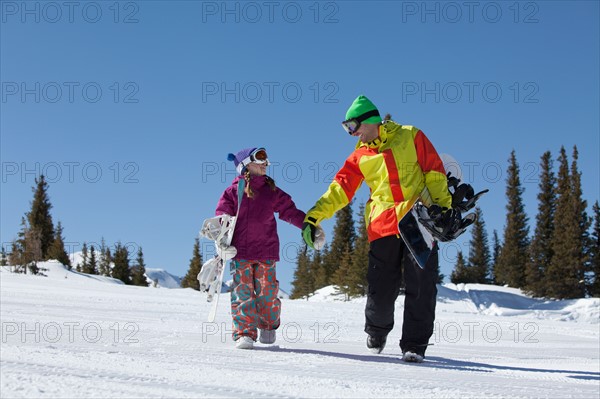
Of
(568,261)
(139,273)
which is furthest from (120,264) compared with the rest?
(568,261)

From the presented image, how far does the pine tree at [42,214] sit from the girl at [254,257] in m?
46.1

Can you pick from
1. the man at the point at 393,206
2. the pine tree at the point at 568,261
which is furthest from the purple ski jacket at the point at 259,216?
the pine tree at the point at 568,261

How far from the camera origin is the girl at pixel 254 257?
186 inches

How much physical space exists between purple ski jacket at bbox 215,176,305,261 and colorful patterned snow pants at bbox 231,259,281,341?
96 millimetres

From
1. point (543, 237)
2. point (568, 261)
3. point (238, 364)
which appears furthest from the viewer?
point (543, 237)

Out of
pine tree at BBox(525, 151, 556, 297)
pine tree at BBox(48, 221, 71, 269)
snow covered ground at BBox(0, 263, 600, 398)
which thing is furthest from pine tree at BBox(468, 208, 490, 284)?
snow covered ground at BBox(0, 263, 600, 398)

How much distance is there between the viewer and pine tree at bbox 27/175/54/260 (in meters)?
47.2

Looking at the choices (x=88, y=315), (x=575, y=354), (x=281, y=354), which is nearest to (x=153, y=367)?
(x=281, y=354)

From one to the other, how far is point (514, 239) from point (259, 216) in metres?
47.8

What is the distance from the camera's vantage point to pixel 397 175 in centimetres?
458

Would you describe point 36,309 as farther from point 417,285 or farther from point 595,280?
point 595,280

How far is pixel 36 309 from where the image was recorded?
257 inches

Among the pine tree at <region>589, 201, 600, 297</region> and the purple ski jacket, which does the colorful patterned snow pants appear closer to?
the purple ski jacket

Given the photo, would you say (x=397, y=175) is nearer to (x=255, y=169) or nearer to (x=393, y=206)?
(x=393, y=206)
